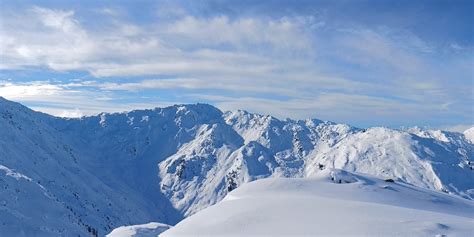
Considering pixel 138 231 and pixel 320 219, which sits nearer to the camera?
pixel 320 219

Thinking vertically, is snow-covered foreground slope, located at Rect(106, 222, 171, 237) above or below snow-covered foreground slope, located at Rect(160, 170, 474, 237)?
below

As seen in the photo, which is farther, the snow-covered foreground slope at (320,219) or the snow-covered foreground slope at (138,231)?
the snow-covered foreground slope at (138,231)

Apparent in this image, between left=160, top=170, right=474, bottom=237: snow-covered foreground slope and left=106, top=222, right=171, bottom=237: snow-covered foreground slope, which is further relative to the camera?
left=106, top=222, right=171, bottom=237: snow-covered foreground slope

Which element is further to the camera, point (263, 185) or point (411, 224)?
point (263, 185)

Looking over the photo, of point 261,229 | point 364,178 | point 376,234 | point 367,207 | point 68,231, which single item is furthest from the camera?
point 68,231

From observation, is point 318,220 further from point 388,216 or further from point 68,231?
point 68,231

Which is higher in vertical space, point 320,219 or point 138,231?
point 320,219

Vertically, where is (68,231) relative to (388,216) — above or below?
below

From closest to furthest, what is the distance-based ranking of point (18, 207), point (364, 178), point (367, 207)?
point (367, 207)
point (364, 178)
point (18, 207)

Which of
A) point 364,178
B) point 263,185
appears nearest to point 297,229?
point 263,185

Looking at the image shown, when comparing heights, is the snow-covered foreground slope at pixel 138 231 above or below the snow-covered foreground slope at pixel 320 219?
below
